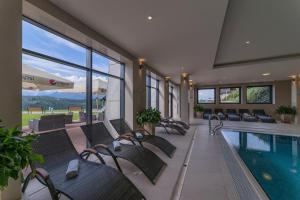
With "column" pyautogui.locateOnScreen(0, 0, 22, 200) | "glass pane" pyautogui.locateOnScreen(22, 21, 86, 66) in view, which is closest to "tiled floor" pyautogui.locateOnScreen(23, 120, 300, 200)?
"column" pyautogui.locateOnScreen(0, 0, 22, 200)

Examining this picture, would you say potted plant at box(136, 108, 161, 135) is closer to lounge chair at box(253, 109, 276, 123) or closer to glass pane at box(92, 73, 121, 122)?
glass pane at box(92, 73, 121, 122)

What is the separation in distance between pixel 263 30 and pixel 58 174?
6.05 meters

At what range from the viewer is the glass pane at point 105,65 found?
458 centimetres

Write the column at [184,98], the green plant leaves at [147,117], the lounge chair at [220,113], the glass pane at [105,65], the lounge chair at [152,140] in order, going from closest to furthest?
the lounge chair at [152,140]
the glass pane at [105,65]
the green plant leaves at [147,117]
the column at [184,98]
the lounge chair at [220,113]

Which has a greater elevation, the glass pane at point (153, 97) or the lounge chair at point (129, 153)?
the glass pane at point (153, 97)

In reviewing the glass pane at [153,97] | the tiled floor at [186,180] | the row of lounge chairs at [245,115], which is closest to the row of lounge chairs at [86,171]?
the tiled floor at [186,180]

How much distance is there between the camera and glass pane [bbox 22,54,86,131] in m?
2.97

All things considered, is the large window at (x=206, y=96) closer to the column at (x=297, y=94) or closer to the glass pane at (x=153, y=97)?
the column at (x=297, y=94)

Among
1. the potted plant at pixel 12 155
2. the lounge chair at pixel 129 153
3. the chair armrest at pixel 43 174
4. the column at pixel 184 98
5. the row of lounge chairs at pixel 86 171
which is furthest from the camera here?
the column at pixel 184 98

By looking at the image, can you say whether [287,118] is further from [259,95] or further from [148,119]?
[148,119]

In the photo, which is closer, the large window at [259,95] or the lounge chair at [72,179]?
the lounge chair at [72,179]

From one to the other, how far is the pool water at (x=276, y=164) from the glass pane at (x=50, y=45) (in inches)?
177

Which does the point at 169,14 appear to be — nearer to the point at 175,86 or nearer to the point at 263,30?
the point at 263,30

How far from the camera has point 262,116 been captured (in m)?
12.1
